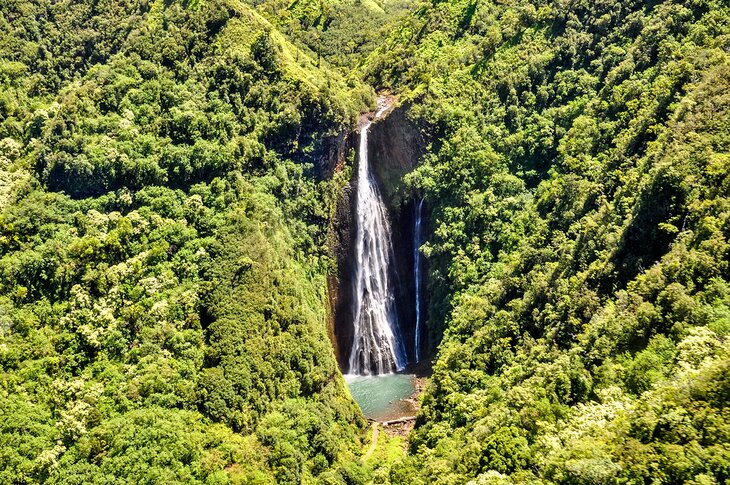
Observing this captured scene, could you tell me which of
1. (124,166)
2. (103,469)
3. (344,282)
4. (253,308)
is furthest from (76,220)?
(344,282)

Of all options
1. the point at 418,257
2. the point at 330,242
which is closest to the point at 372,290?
the point at 418,257

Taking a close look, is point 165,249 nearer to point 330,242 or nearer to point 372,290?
point 330,242

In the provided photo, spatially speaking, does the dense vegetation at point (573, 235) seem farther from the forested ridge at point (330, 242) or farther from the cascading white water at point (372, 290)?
the cascading white water at point (372, 290)

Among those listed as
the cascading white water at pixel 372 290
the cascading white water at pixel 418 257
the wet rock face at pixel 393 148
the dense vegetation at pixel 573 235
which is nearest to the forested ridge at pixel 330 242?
the dense vegetation at pixel 573 235

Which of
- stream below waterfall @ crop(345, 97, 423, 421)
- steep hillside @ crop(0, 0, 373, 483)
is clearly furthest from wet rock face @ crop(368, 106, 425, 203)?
steep hillside @ crop(0, 0, 373, 483)

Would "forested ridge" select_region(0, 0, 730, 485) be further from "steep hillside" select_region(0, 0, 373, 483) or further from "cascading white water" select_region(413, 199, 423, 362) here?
"cascading white water" select_region(413, 199, 423, 362)

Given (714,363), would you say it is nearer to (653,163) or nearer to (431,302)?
(653,163)

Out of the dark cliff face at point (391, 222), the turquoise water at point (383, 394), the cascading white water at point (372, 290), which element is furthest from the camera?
the dark cliff face at point (391, 222)
